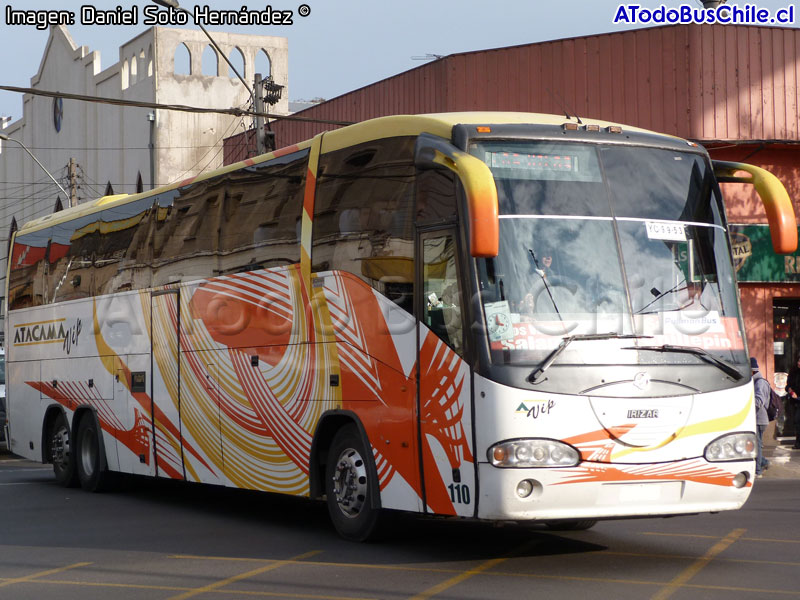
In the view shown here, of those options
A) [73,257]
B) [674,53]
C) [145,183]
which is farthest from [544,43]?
[145,183]

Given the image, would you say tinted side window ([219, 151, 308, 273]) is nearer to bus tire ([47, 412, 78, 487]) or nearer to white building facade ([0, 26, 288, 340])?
bus tire ([47, 412, 78, 487])

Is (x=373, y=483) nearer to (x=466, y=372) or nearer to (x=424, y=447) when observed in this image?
(x=424, y=447)

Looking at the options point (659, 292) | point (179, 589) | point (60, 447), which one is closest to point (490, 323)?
point (659, 292)

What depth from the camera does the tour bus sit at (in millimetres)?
8758

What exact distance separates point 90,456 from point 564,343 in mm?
8912

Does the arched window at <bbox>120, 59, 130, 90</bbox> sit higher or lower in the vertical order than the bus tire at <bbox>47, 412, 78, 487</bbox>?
higher

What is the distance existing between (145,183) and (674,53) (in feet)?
87.2

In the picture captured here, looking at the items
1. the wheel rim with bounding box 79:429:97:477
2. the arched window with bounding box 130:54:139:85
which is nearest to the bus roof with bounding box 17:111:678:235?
the wheel rim with bounding box 79:429:97:477

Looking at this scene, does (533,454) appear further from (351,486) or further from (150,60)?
(150,60)

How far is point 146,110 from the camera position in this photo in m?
44.5

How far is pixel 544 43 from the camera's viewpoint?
2259cm

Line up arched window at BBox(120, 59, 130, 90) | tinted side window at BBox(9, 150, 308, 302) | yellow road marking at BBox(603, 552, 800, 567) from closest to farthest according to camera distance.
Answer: yellow road marking at BBox(603, 552, 800, 567) < tinted side window at BBox(9, 150, 308, 302) < arched window at BBox(120, 59, 130, 90)

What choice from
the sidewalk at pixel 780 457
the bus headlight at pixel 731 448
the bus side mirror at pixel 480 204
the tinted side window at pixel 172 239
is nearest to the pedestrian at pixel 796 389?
the sidewalk at pixel 780 457

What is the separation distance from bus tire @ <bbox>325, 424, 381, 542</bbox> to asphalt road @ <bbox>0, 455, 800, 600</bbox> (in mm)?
168
